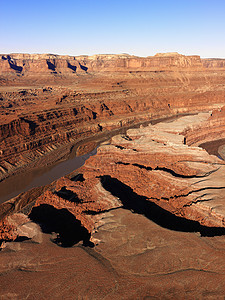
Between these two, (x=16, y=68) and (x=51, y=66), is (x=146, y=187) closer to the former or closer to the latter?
(x=51, y=66)

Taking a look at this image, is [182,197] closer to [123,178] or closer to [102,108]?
[123,178]

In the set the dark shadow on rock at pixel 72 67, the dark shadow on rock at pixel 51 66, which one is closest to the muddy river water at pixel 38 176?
the dark shadow on rock at pixel 51 66

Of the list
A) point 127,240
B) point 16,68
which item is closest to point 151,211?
point 127,240

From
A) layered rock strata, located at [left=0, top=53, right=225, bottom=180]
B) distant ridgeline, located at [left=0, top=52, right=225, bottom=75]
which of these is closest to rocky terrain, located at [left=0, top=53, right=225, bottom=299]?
layered rock strata, located at [left=0, top=53, right=225, bottom=180]

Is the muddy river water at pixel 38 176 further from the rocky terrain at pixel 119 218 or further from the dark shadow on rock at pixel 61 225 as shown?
the dark shadow on rock at pixel 61 225

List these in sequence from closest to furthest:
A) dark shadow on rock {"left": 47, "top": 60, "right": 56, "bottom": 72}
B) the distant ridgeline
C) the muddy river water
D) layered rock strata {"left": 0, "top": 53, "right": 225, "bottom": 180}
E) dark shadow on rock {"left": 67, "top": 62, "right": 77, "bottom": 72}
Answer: the muddy river water < layered rock strata {"left": 0, "top": 53, "right": 225, "bottom": 180} < the distant ridgeline < dark shadow on rock {"left": 47, "top": 60, "right": 56, "bottom": 72} < dark shadow on rock {"left": 67, "top": 62, "right": 77, "bottom": 72}

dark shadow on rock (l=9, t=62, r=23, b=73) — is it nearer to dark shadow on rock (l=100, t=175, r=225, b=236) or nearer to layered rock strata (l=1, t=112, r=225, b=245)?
layered rock strata (l=1, t=112, r=225, b=245)

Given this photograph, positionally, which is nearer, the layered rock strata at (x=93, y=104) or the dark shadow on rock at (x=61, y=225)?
the dark shadow on rock at (x=61, y=225)
